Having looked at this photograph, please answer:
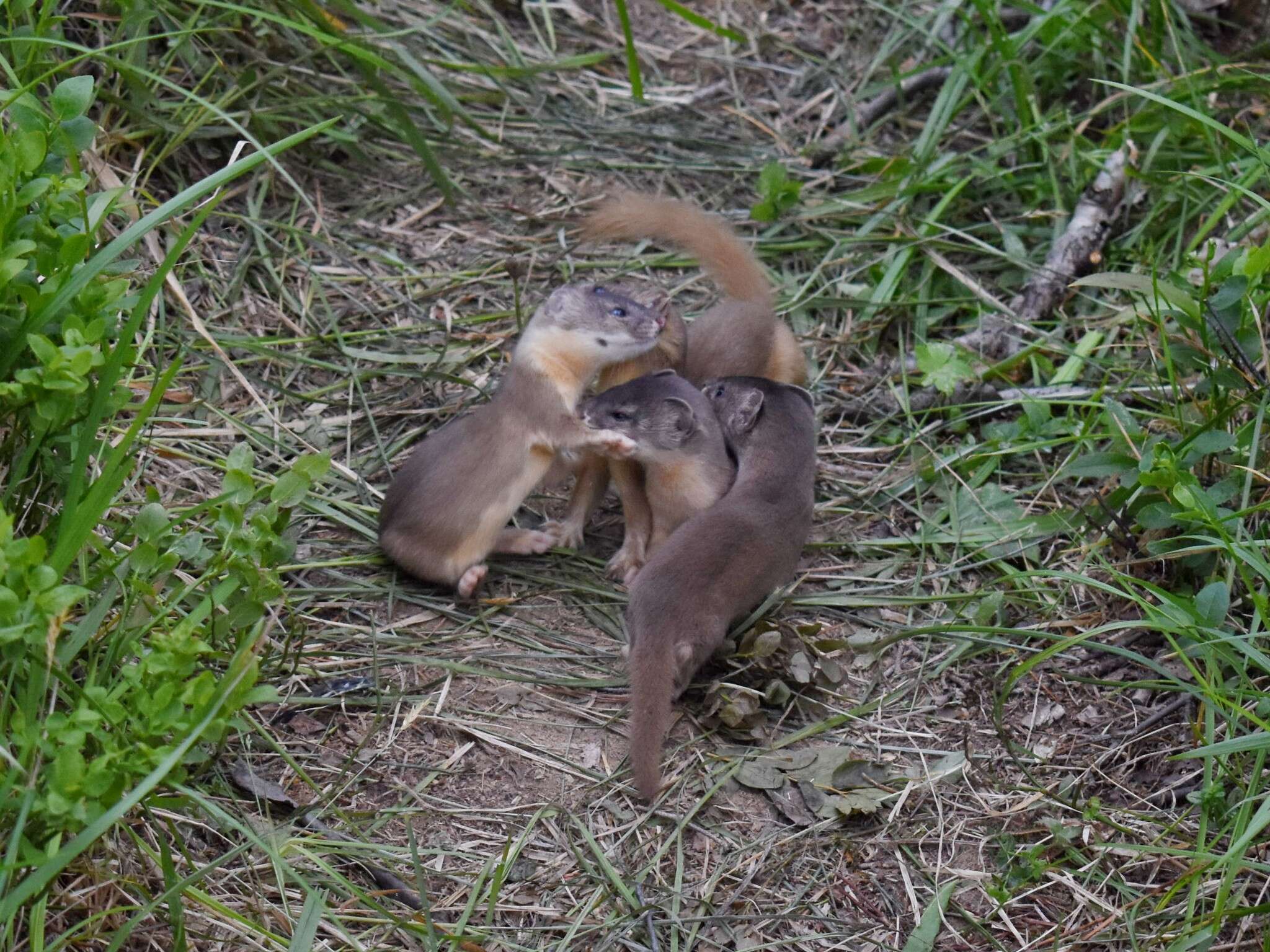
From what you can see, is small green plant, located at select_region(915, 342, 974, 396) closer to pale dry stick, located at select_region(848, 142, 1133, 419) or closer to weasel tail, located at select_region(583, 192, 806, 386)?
pale dry stick, located at select_region(848, 142, 1133, 419)

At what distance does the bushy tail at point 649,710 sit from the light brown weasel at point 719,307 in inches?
43.3

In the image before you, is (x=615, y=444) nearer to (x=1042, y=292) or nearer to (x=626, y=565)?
(x=626, y=565)

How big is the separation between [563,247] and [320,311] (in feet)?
3.77

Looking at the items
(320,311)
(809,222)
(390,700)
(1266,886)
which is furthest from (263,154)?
(809,222)

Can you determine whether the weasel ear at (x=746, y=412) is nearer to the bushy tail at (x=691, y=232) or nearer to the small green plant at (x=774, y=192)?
A: the bushy tail at (x=691, y=232)

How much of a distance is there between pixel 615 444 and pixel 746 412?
518mm

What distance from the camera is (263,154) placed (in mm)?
3105

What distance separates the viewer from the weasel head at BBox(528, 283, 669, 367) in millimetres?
4758

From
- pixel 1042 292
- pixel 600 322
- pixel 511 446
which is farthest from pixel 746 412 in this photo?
pixel 1042 292

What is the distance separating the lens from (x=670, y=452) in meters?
4.60

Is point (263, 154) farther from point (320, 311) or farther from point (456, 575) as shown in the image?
point (320, 311)

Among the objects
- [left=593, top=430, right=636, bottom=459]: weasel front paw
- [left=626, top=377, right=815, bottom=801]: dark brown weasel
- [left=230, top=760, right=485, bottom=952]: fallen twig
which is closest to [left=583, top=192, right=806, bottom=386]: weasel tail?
[left=626, top=377, right=815, bottom=801]: dark brown weasel

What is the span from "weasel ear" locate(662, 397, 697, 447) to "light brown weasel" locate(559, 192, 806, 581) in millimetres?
333

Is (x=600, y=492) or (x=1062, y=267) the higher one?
(x=1062, y=267)
